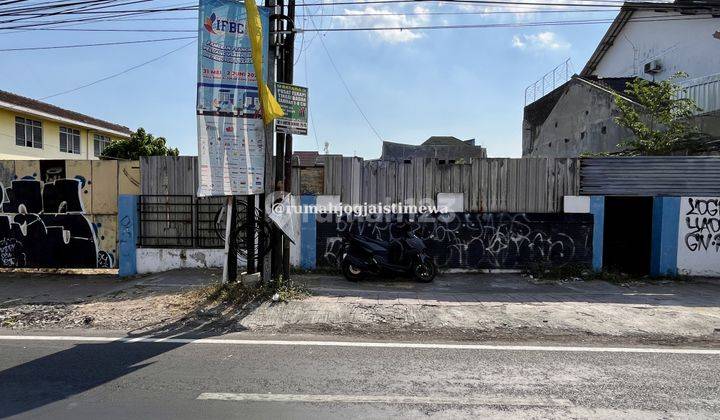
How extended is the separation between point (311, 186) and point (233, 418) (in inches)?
288

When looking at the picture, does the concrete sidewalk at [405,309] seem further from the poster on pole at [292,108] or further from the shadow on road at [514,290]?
the poster on pole at [292,108]

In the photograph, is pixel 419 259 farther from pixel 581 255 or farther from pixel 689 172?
pixel 689 172

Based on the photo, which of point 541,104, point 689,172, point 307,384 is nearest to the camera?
point 307,384

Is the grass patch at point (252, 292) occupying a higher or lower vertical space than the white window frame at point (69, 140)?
lower

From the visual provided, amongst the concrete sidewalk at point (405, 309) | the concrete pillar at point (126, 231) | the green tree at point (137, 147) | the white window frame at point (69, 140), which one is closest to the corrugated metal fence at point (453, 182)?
→ the concrete sidewalk at point (405, 309)

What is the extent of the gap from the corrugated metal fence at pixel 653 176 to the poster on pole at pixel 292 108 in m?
6.62

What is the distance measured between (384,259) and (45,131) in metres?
22.6

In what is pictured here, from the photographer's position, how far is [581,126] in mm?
20234

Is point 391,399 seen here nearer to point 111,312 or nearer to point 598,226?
point 111,312

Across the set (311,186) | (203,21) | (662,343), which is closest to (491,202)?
(311,186)

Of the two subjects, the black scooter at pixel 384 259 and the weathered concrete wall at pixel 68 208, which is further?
the weathered concrete wall at pixel 68 208

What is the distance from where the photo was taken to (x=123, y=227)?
10.4 metres

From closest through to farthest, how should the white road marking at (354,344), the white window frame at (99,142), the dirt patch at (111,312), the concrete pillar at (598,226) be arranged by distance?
the white road marking at (354,344) → the dirt patch at (111,312) → the concrete pillar at (598,226) → the white window frame at (99,142)

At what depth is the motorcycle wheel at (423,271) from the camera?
9.52 m
